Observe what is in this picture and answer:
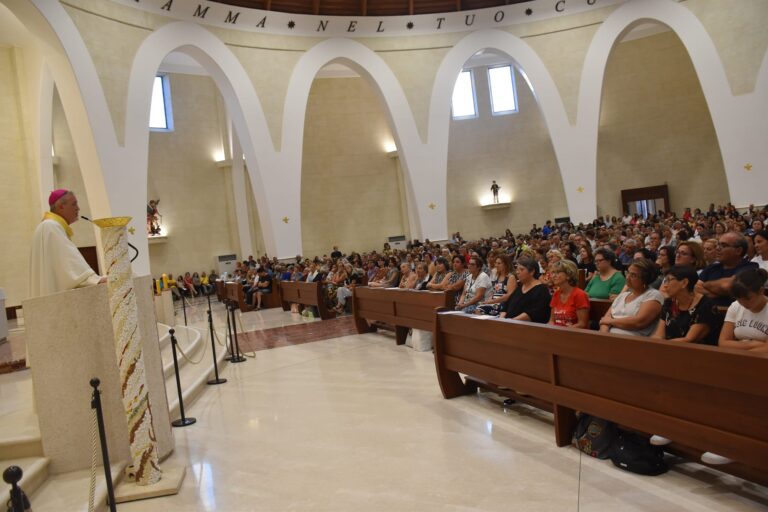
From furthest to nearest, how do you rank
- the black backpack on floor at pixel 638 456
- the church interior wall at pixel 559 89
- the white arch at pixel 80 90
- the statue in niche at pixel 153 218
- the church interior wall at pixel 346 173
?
1. the church interior wall at pixel 346 173
2. the statue in niche at pixel 153 218
3. the church interior wall at pixel 559 89
4. the white arch at pixel 80 90
5. the black backpack on floor at pixel 638 456

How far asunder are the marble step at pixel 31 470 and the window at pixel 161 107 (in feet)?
66.3

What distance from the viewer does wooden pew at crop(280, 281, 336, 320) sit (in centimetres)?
1174

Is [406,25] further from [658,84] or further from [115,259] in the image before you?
[115,259]

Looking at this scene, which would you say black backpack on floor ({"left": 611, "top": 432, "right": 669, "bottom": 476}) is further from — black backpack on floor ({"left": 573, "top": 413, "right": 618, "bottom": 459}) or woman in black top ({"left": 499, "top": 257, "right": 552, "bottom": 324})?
woman in black top ({"left": 499, "top": 257, "right": 552, "bottom": 324})

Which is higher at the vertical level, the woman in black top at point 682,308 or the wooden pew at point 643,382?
the woman in black top at point 682,308

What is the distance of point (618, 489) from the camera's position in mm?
3139

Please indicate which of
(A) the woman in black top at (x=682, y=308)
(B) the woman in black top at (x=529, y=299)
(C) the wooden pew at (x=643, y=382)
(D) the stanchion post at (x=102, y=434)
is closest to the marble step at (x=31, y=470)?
(D) the stanchion post at (x=102, y=434)

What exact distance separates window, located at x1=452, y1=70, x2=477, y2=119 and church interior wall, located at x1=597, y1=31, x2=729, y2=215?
510cm

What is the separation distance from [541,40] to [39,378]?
61.4ft

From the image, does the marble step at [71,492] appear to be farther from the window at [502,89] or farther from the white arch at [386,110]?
the window at [502,89]

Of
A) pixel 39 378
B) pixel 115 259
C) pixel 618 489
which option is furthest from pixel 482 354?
pixel 39 378

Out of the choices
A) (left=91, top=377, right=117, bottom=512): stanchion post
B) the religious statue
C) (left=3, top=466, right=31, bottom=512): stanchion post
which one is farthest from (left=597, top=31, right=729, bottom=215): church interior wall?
(left=3, top=466, right=31, bottom=512): stanchion post

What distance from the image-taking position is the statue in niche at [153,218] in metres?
21.8

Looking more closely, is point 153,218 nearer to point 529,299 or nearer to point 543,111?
point 543,111
